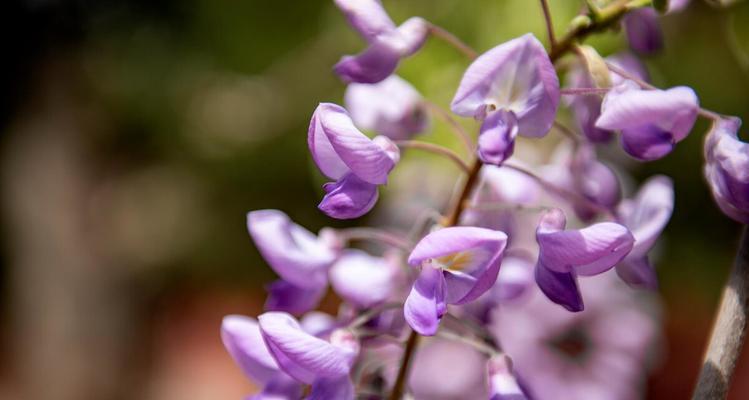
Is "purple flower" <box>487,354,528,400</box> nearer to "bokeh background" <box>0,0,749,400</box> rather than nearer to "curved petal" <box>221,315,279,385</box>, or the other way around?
"curved petal" <box>221,315,279,385</box>

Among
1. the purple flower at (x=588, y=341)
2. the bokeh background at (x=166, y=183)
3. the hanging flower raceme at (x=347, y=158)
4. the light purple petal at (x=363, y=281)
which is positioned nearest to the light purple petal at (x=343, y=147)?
the hanging flower raceme at (x=347, y=158)

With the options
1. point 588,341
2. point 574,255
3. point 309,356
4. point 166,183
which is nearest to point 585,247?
point 574,255

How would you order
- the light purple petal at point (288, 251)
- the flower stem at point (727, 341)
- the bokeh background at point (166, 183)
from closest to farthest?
1. the flower stem at point (727, 341)
2. the light purple petal at point (288, 251)
3. the bokeh background at point (166, 183)

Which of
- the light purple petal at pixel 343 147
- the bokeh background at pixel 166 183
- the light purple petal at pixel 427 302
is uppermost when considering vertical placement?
the light purple petal at pixel 343 147

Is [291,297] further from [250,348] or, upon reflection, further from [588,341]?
[588,341]

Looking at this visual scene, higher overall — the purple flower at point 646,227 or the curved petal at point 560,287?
the curved petal at point 560,287

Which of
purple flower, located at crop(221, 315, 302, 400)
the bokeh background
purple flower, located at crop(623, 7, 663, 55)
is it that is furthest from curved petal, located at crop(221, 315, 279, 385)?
the bokeh background

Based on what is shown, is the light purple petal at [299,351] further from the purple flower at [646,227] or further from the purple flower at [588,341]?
the purple flower at [588,341]

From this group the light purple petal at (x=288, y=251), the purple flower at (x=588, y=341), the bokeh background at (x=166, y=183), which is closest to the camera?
the light purple petal at (x=288, y=251)
